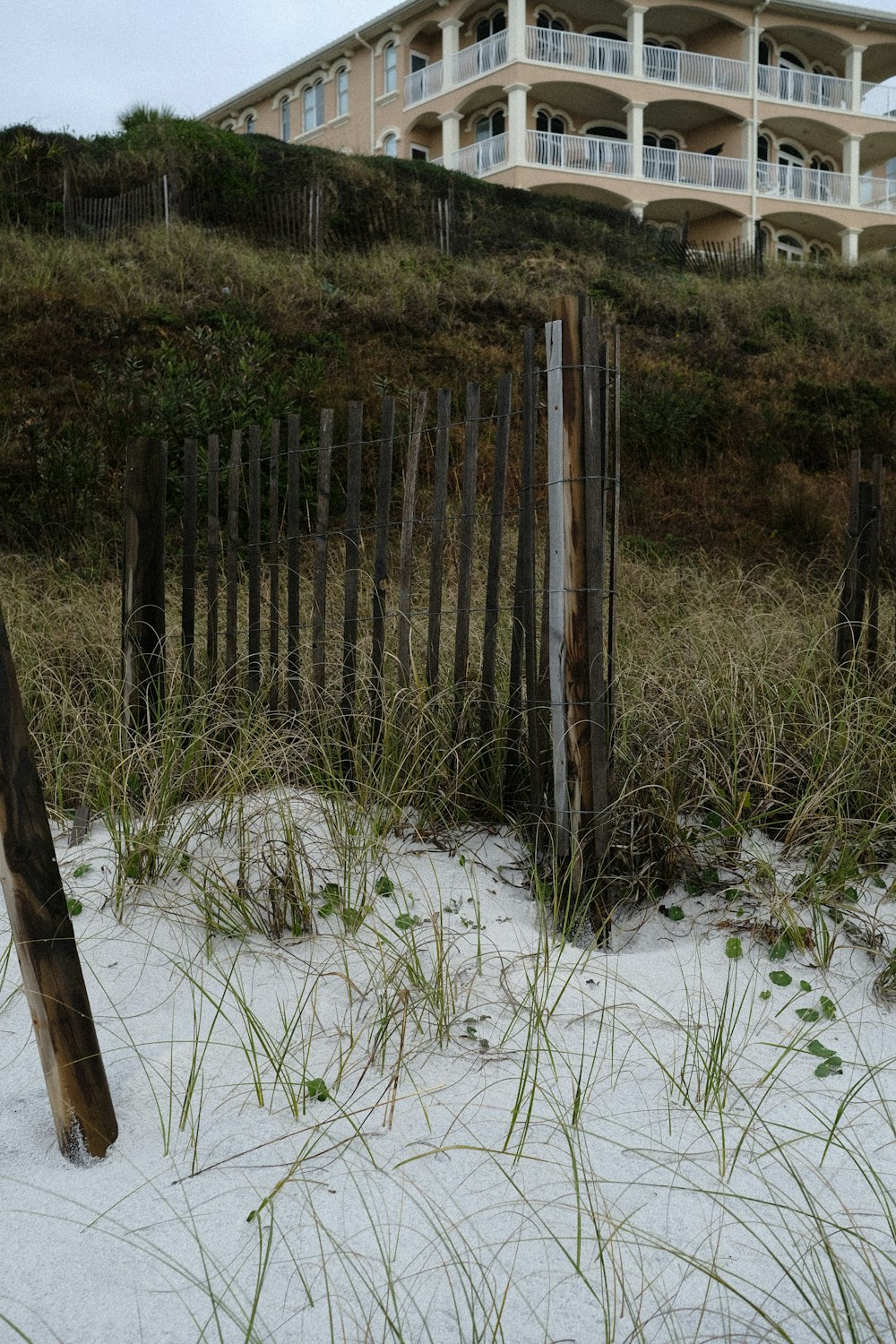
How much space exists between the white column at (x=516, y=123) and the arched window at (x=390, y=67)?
15.9ft

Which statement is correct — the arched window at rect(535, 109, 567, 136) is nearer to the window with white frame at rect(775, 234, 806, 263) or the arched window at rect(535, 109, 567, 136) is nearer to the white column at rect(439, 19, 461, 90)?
the white column at rect(439, 19, 461, 90)

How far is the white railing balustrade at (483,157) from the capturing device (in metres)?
29.4

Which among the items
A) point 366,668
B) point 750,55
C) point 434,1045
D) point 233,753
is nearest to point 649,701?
point 366,668

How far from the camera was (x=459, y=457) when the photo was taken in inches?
441

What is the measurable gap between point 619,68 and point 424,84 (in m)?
5.54

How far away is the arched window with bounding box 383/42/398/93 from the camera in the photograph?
32.6 metres

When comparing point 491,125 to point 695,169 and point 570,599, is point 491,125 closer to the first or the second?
point 695,169

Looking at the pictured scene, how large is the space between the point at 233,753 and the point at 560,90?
3184 cm

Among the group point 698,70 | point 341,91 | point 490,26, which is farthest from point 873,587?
point 341,91

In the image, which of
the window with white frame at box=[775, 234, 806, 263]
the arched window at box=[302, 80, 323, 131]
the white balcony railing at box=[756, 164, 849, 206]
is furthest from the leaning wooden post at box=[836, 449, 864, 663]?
the arched window at box=[302, 80, 323, 131]

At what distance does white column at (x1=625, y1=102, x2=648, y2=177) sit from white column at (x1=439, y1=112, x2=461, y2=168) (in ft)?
15.5

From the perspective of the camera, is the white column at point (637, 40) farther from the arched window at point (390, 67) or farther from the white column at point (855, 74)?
the white column at point (855, 74)

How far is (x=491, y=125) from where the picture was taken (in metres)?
31.2

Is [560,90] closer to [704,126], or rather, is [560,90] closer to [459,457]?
[704,126]
